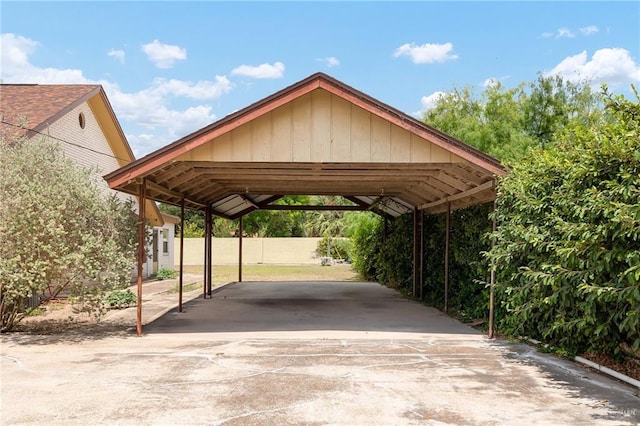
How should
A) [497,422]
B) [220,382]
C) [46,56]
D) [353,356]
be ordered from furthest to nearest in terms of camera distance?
[46,56] → [353,356] → [220,382] → [497,422]

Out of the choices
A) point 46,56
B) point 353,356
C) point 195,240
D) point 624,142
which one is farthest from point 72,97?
point 195,240

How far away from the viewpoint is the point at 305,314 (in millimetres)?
11000

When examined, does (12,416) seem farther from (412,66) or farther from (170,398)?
(412,66)

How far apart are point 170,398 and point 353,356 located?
105 inches

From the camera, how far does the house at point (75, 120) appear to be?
42.6 feet

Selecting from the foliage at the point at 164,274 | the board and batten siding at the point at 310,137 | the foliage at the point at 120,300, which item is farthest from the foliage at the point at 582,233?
the foliage at the point at 164,274

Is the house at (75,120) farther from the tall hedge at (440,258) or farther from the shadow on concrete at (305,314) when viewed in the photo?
the tall hedge at (440,258)

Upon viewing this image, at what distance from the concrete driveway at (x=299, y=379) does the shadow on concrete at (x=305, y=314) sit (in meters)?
0.11

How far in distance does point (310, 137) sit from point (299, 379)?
361cm

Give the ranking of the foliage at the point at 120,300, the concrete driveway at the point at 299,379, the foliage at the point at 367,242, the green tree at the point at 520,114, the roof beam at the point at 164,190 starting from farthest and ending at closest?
the green tree at the point at 520,114 < the foliage at the point at 367,242 < the foliage at the point at 120,300 < the roof beam at the point at 164,190 < the concrete driveway at the point at 299,379

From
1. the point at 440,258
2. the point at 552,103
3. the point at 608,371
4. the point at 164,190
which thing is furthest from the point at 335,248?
the point at 608,371

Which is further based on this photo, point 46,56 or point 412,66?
point 412,66

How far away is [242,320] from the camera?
10.2 metres

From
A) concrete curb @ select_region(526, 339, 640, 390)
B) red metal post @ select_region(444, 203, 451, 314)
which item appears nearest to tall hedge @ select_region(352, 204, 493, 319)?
red metal post @ select_region(444, 203, 451, 314)
